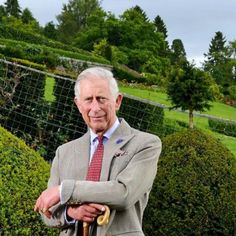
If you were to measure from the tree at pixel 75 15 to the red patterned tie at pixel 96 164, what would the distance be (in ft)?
237

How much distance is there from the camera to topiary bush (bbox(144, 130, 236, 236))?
5691 millimetres

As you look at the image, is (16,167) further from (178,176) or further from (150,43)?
(150,43)

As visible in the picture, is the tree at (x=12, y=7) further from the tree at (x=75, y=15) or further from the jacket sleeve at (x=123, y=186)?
the jacket sleeve at (x=123, y=186)

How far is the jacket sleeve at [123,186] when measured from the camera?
291cm

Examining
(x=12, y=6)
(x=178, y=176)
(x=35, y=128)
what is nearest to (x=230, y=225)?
(x=178, y=176)

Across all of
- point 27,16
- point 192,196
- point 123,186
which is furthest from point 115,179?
point 27,16

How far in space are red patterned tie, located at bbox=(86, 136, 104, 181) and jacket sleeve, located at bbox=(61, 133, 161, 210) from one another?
99mm

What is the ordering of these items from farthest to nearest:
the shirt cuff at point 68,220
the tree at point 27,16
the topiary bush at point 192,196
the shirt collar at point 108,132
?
1. the tree at point 27,16
2. the topiary bush at point 192,196
3. the shirt collar at point 108,132
4. the shirt cuff at point 68,220

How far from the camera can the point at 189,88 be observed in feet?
28.4

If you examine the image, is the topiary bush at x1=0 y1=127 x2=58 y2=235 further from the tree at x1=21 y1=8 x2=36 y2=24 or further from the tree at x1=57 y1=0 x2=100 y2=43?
the tree at x1=57 y1=0 x2=100 y2=43

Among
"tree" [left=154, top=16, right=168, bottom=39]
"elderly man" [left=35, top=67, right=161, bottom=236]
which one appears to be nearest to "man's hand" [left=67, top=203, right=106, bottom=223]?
"elderly man" [left=35, top=67, right=161, bottom=236]

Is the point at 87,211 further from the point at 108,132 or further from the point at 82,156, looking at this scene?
the point at 108,132

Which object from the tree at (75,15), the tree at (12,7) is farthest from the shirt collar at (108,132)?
the tree at (75,15)

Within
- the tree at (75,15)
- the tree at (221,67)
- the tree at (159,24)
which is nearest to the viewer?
the tree at (221,67)
